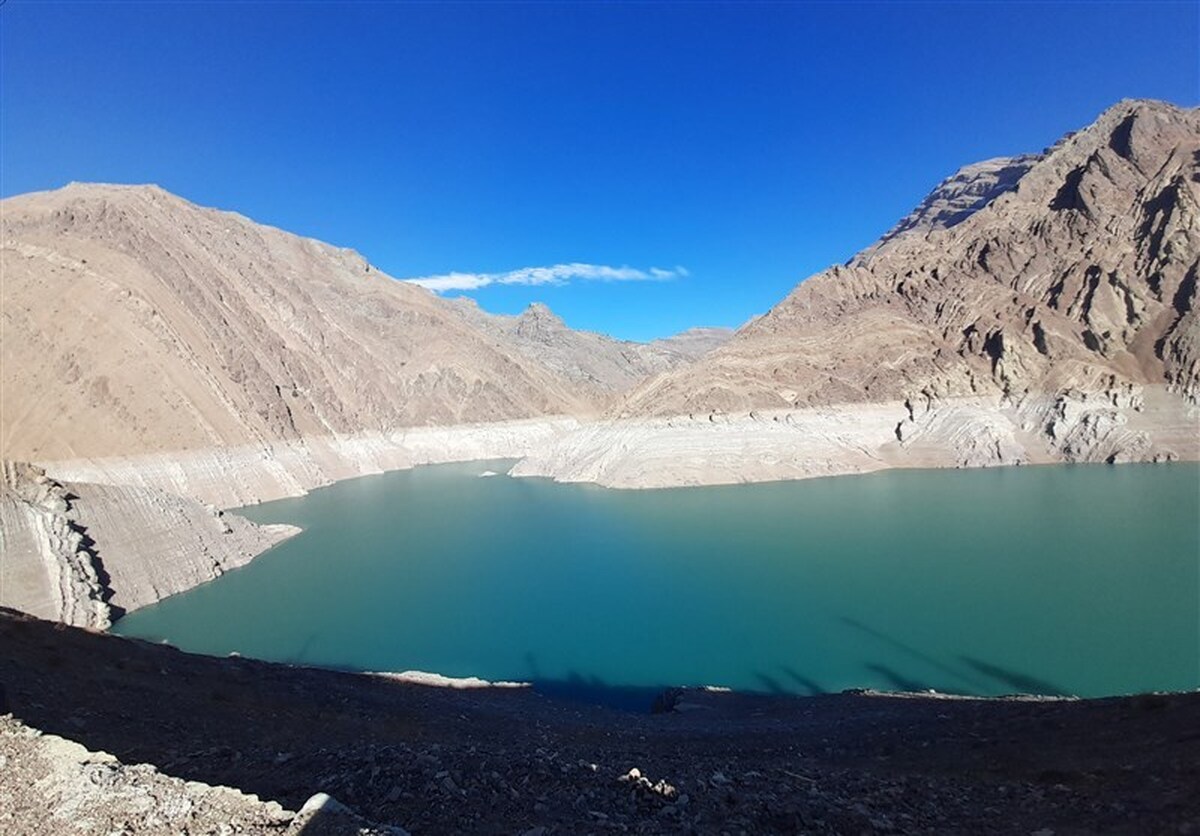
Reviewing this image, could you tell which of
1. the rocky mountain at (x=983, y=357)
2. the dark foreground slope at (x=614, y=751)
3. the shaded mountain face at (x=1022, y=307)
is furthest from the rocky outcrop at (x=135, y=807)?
the shaded mountain face at (x=1022, y=307)

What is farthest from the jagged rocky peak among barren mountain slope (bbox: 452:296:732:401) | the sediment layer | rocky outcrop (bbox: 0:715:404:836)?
rocky outcrop (bbox: 0:715:404:836)

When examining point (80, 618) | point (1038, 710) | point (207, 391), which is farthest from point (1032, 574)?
point (207, 391)

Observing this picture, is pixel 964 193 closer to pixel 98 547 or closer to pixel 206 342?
pixel 206 342

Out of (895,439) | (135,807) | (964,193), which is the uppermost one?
(964,193)

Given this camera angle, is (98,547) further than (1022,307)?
No

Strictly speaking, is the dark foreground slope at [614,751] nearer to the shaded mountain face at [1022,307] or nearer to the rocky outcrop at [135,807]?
the rocky outcrop at [135,807]

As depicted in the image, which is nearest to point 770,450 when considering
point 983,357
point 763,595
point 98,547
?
point 983,357

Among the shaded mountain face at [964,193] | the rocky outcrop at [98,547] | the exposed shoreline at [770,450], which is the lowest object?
the rocky outcrop at [98,547]
